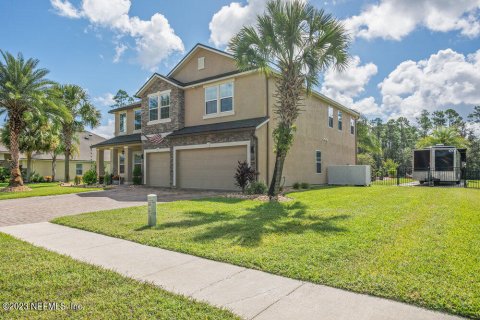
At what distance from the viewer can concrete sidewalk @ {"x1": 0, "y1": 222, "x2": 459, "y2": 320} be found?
10.3ft

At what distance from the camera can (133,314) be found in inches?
122

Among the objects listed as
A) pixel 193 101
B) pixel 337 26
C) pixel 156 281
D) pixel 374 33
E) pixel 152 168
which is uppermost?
pixel 374 33

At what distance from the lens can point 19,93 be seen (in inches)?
778

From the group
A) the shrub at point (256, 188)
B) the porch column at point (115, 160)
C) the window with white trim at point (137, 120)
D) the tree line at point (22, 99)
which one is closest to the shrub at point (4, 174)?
the tree line at point (22, 99)

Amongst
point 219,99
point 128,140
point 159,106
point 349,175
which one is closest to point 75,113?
point 128,140

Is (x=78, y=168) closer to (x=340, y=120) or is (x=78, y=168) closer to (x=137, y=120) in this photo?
(x=137, y=120)

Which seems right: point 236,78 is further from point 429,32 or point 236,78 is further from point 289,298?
point 289,298

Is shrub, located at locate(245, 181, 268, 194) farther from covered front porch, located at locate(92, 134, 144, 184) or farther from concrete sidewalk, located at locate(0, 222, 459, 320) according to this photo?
covered front porch, located at locate(92, 134, 144, 184)

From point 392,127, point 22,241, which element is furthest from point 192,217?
point 392,127

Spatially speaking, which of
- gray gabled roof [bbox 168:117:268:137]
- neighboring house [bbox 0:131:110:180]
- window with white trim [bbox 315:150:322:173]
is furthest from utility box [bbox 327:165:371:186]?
neighboring house [bbox 0:131:110:180]

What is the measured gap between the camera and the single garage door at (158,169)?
2011 cm

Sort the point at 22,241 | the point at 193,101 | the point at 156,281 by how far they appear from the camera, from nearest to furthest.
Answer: the point at 156,281
the point at 22,241
the point at 193,101

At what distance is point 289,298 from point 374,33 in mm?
16820

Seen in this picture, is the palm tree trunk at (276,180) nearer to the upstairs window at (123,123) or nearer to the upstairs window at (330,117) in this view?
the upstairs window at (330,117)
